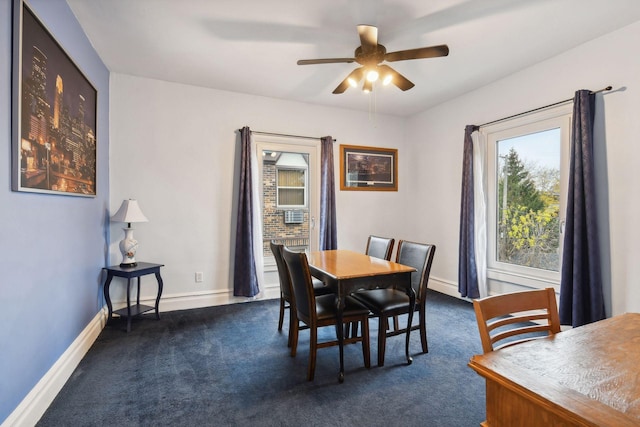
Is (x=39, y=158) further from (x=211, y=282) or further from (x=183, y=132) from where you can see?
(x=211, y=282)

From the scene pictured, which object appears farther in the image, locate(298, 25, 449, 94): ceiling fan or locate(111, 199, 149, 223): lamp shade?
locate(111, 199, 149, 223): lamp shade

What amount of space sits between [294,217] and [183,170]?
1.52 metres

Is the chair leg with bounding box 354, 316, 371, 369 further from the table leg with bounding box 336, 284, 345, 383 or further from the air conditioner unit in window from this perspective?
the air conditioner unit in window

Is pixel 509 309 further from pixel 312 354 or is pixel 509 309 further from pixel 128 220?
pixel 128 220

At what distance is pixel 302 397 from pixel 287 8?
2.66 metres

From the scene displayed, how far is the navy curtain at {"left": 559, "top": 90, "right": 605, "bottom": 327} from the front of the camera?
8.75ft

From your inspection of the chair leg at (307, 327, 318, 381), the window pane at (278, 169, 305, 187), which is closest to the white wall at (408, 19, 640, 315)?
the window pane at (278, 169, 305, 187)

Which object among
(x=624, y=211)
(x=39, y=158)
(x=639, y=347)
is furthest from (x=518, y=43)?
(x=39, y=158)

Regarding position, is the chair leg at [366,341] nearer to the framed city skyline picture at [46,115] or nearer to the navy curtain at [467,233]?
the navy curtain at [467,233]

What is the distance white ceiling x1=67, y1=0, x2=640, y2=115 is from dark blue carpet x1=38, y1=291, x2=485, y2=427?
2.63 meters

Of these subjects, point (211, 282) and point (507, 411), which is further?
point (211, 282)

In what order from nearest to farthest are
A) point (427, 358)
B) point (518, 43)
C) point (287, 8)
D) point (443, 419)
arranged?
point (443, 419)
point (287, 8)
point (427, 358)
point (518, 43)

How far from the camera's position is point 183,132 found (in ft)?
12.4

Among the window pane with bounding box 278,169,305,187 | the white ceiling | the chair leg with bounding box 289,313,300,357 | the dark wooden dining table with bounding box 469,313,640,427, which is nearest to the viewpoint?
the dark wooden dining table with bounding box 469,313,640,427
